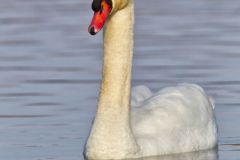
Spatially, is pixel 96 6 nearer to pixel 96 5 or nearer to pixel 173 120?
pixel 96 5

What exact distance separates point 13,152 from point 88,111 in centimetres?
180

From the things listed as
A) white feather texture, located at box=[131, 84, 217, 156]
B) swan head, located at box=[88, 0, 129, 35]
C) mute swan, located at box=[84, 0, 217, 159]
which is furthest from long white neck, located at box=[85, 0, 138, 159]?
swan head, located at box=[88, 0, 129, 35]

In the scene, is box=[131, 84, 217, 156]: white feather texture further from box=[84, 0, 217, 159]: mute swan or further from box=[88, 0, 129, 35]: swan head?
box=[88, 0, 129, 35]: swan head

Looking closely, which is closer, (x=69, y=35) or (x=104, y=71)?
(x=104, y=71)

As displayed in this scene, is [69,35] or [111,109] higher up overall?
[111,109]

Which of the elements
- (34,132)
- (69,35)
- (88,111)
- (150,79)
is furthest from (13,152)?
(69,35)

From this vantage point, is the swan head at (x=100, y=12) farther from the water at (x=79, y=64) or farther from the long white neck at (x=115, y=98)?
the water at (x=79, y=64)

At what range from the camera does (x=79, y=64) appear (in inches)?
667

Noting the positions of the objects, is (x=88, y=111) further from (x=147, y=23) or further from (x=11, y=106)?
(x=147, y=23)

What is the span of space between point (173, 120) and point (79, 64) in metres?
3.72

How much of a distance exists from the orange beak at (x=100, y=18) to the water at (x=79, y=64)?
1429 millimetres

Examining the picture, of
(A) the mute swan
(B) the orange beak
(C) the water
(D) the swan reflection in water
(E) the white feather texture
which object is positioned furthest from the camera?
(C) the water

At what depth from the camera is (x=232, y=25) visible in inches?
770

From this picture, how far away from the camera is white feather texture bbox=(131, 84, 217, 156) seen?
Answer: 42.9 ft
